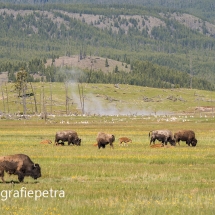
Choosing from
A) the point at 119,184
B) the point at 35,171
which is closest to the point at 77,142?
the point at 35,171

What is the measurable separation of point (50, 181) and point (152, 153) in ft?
57.5

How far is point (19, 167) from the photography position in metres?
30.9

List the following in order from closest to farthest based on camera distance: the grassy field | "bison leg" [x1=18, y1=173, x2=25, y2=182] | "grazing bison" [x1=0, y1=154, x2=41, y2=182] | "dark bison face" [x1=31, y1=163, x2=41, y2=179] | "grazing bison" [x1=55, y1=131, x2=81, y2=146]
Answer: the grassy field
"grazing bison" [x1=0, y1=154, x2=41, y2=182]
"bison leg" [x1=18, y1=173, x2=25, y2=182]
"dark bison face" [x1=31, y1=163, x2=41, y2=179]
"grazing bison" [x1=55, y1=131, x2=81, y2=146]

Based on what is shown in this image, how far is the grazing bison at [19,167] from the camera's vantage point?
3039 centimetres

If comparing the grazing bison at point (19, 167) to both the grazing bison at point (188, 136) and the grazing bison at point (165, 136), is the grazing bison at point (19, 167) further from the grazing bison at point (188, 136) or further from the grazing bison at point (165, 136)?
the grazing bison at point (188, 136)

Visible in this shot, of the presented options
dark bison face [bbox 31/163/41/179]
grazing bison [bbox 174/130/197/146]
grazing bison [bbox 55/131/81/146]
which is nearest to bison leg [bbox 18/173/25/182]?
dark bison face [bbox 31/163/41/179]

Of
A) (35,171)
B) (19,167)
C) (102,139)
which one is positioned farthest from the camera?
(102,139)

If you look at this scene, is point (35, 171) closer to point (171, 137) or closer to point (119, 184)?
point (119, 184)

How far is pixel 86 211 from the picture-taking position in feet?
79.6

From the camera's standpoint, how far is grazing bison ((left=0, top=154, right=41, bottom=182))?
3039 centimetres

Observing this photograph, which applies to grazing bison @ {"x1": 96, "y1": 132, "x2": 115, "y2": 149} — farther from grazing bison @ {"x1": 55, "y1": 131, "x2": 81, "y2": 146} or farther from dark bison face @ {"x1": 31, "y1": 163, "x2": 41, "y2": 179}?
dark bison face @ {"x1": 31, "y1": 163, "x2": 41, "y2": 179}

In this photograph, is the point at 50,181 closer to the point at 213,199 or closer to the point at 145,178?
the point at 145,178

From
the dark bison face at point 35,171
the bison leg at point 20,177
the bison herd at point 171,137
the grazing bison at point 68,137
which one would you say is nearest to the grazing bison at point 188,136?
the bison herd at point 171,137

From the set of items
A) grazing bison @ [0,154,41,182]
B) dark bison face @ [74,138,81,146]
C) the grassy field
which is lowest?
dark bison face @ [74,138,81,146]
